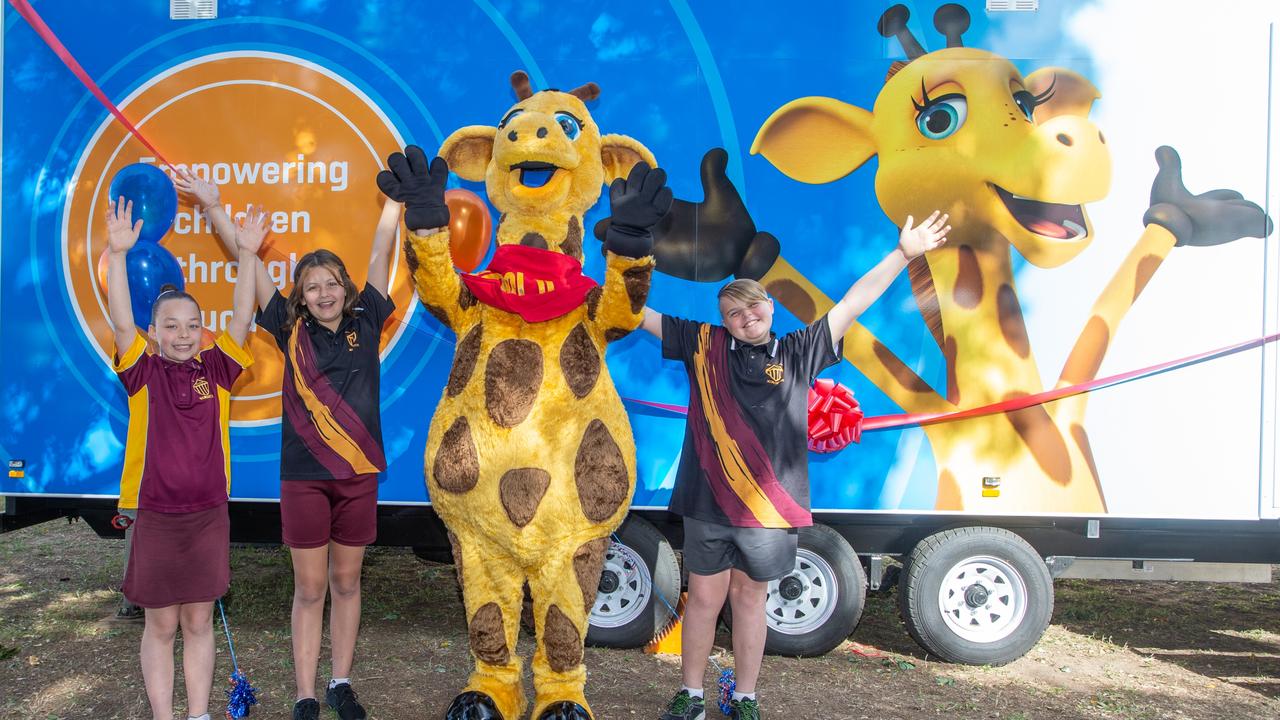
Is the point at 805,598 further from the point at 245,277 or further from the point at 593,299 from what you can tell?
the point at 245,277

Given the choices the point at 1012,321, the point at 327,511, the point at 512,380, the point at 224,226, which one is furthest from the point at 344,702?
the point at 1012,321

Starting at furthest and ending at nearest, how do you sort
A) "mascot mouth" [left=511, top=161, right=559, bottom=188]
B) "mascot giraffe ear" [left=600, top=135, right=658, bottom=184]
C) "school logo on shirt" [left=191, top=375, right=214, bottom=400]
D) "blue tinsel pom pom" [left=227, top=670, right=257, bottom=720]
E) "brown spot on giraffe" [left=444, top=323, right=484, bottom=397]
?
"mascot giraffe ear" [left=600, top=135, right=658, bottom=184]
"blue tinsel pom pom" [left=227, top=670, right=257, bottom=720]
"mascot mouth" [left=511, top=161, right=559, bottom=188]
"brown spot on giraffe" [left=444, top=323, right=484, bottom=397]
"school logo on shirt" [left=191, top=375, right=214, bottom=400]

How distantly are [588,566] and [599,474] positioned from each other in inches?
13.2

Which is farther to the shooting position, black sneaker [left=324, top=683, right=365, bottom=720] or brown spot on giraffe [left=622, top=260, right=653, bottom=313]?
black sneaker [left=324, top=683, right=365, bottom=720]

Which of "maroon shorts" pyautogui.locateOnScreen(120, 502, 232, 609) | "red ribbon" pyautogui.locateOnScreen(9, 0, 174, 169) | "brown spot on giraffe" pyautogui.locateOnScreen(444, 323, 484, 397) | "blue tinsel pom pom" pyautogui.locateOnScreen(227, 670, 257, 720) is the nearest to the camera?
"maroon shorts" pyautogui.locateOnScreen(120, 502, 232, 609)

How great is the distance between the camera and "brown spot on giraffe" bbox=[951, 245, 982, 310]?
393 cm

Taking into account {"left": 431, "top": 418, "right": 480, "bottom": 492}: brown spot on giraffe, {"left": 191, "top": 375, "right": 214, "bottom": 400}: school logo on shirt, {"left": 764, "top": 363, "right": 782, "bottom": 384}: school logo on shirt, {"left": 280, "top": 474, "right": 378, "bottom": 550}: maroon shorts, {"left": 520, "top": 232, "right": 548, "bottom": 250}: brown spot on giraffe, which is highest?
{"left": 520, "top": 232, "right": 548, "bottom": 250}: brown spot on giraffe

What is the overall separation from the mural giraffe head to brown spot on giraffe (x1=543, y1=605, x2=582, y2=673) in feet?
4.39

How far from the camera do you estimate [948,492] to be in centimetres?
400

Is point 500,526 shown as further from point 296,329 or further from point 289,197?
point 289,197

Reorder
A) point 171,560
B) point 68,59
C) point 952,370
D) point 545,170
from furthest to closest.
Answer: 1. point 68,59
2. point 952,370
3. point 545,170
4. point 171,560

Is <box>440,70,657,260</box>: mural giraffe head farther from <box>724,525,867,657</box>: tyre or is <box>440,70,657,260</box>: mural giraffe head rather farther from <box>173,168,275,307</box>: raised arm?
<box>724,525,867,657</box>: tyre

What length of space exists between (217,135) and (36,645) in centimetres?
274

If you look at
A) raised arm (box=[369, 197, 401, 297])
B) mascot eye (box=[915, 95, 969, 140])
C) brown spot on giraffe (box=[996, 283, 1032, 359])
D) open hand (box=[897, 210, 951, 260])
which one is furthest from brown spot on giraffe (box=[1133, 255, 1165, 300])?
raised arm (box=[369, 197, 401, 297])
